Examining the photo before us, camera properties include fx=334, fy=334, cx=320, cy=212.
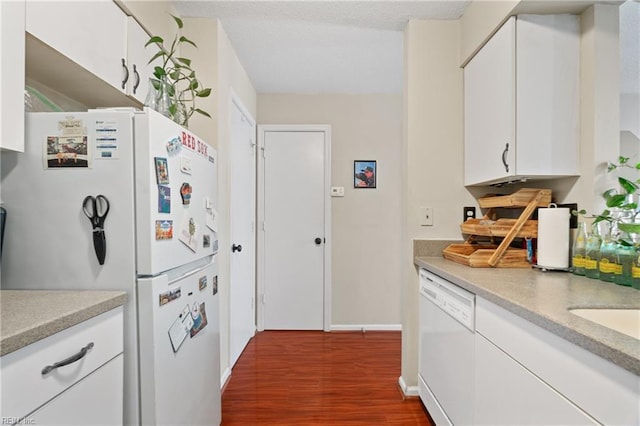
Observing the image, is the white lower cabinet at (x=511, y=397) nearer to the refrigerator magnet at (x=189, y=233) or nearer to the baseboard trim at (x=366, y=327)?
the refrigerator magnet at (x=189, y=233)

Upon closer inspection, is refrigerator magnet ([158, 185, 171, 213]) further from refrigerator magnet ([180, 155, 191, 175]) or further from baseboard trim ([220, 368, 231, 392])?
baseboard trim ([220, 368, 231, 392])

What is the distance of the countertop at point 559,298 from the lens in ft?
2.37

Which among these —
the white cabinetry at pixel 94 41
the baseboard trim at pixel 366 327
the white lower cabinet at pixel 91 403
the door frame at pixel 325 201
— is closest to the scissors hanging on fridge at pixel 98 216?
the white lower cabinet at pixel 91 403

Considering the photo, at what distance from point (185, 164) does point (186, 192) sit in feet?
0.37

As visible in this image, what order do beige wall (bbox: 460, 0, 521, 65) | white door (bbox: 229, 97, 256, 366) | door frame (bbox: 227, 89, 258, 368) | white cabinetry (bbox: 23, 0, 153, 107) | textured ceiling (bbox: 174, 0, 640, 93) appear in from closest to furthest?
white cabinetry (bbox: 23, 0, 153, 107) < beige wall (bbox: 460, 0, 521, 65) < textured ceiling (bbox: 174, 0, 640, 93) < door frame (bbox: 227, 89, 258, 368) < white door (bbox: 229, 97, 256, 366)

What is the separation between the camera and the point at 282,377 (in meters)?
2.44

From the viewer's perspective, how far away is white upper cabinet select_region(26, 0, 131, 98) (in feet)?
3.63

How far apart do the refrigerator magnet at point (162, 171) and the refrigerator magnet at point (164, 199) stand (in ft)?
0.07

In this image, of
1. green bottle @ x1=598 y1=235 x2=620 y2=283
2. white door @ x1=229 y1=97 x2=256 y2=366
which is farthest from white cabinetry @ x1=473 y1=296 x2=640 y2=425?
white door @ x1=229 y1=97 x2=256 y2=366

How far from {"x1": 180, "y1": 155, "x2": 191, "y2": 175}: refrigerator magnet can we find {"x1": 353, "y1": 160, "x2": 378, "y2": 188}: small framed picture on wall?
2203 mm

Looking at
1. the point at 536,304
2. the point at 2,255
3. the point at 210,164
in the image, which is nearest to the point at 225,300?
the point at 210,164

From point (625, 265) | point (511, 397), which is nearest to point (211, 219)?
point (511, 397)

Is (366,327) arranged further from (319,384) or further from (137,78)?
(137,78)

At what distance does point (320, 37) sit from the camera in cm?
234
